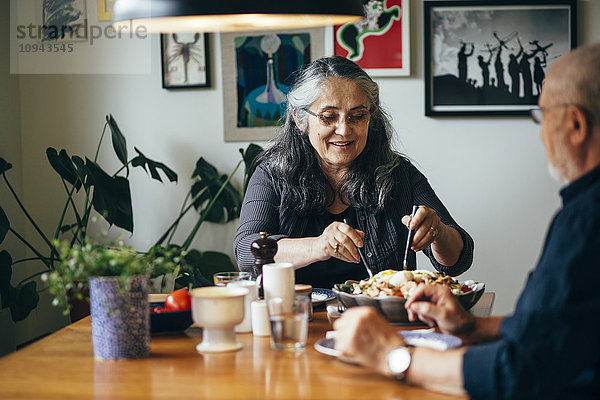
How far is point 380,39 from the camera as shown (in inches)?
147

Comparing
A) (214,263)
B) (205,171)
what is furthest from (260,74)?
(214,263)

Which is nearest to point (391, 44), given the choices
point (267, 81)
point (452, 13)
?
point (452, 13)

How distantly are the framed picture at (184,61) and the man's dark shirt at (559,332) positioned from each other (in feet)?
9.38

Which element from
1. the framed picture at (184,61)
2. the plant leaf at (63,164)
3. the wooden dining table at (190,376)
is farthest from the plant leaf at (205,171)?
the wooden dining table at (190,376)

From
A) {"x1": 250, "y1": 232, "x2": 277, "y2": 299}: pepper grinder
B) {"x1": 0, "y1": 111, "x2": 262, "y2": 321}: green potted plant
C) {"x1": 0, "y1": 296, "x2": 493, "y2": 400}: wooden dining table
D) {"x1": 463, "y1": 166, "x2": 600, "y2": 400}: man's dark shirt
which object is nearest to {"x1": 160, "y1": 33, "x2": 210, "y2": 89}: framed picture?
{"x1": 0, "y1": 111, "x2": 262, "y2": 321}: green potted plant

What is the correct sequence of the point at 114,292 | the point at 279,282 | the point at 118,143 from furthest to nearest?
the point at 118,143 < the point at 279,282 < the point at 114,292

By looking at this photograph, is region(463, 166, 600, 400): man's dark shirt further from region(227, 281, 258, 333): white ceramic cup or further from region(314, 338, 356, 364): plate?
region(227, 281, 258, 333): white ceramic cup

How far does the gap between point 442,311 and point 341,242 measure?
0.54 metres

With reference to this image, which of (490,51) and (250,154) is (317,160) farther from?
(490,51)

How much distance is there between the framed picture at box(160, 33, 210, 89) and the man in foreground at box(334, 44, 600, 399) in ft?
8.57

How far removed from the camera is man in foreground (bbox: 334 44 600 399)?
1144mm

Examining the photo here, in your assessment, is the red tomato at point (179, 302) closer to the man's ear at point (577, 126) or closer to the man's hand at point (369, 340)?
the man's hand at point (369, 340)

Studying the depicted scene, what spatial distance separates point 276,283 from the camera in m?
1.74

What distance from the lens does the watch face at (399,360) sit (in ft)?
4.44
